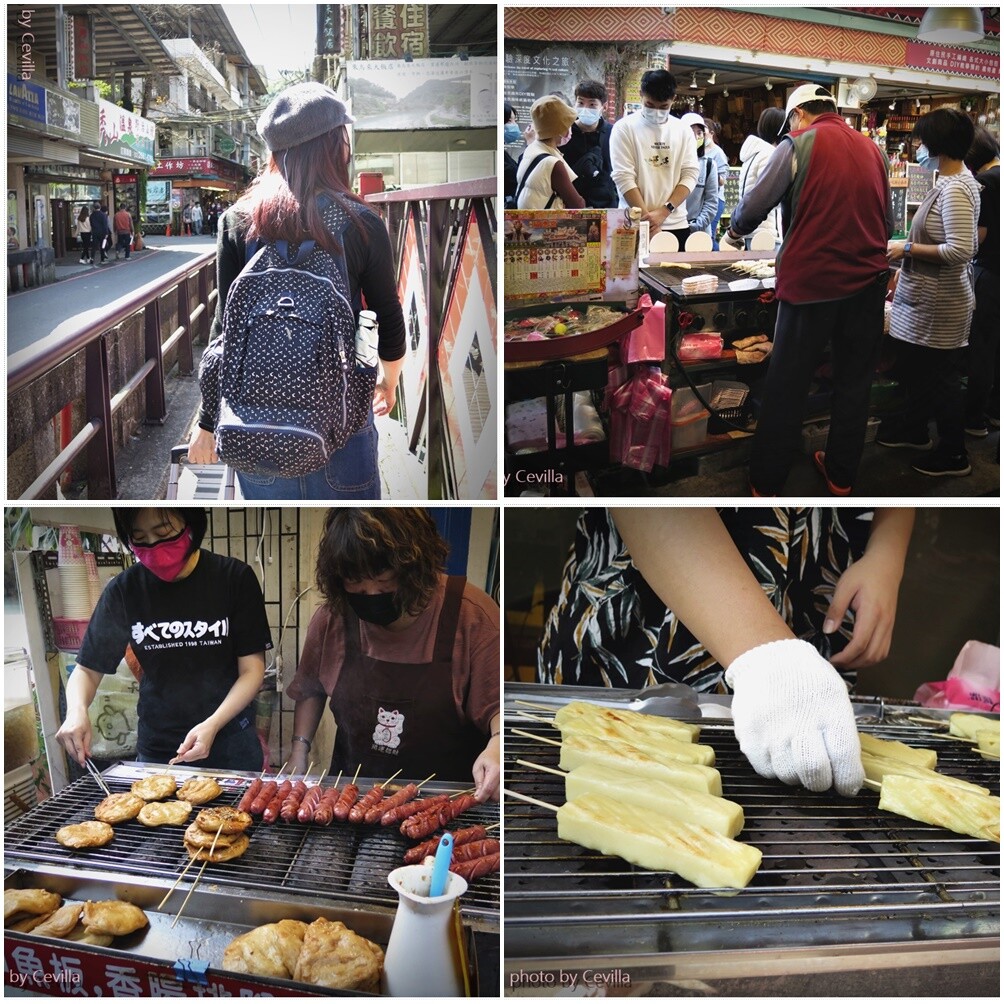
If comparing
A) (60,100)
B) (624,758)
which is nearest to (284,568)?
(624,758)

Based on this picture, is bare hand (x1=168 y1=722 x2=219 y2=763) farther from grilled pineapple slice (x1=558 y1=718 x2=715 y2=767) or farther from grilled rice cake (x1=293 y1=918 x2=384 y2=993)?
grilled pineapple slice (x1=558 y1=718 x2=715 y2=767)

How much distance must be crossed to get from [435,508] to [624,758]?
627 millimetres

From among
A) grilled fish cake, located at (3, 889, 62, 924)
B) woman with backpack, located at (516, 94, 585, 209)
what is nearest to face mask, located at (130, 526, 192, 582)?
grilled fish cake, located at (3, 889, 62, 924)

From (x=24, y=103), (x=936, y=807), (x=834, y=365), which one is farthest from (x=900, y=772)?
(x=24, y=103)

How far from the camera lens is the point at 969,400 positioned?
6.36ft

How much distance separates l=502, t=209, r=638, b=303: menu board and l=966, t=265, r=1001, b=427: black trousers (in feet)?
2.35

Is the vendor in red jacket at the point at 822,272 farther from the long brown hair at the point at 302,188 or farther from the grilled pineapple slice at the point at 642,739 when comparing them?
the long brown hair at the point at 302,188

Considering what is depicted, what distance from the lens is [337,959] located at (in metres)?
1.69

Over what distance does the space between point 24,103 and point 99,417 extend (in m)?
0.62


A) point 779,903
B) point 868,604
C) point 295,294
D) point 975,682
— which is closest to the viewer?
point 779,903

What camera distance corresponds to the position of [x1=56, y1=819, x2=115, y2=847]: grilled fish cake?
1831 mm

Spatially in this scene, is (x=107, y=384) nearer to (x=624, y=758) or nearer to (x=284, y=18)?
(x=284, y=18)

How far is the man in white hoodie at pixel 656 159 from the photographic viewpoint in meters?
1.80

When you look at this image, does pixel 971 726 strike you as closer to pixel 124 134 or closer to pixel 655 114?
pixel 655 114
